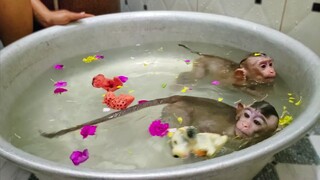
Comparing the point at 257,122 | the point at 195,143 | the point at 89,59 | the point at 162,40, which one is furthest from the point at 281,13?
the point at 89,59

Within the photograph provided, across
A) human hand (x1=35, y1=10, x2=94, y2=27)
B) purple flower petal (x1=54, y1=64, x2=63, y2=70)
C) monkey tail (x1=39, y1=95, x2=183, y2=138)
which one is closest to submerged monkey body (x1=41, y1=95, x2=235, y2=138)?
monkey tail (x1=39, y1=95, x2=183, y2=138)

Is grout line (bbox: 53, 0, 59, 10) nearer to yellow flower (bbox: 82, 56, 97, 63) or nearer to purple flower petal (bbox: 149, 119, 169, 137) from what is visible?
yellow flower (bbox: 82, 56, 97, 63)

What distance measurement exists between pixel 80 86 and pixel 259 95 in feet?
2.70

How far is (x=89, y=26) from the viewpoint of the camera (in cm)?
176

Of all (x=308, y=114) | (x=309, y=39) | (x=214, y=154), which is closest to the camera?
(x=308, y=114)

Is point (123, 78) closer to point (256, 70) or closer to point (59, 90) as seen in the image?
point (59, 90)

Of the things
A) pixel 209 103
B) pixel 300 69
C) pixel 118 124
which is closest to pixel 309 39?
pixel 300 69

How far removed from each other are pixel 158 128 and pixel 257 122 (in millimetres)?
402

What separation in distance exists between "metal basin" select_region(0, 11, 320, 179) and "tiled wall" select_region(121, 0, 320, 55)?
0.09 m

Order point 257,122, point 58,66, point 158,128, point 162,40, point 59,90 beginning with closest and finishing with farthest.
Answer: point 257,122, point 158,128, point 59,90, point 58,66, point 162,40

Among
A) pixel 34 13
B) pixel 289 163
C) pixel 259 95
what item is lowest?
pixel 289 163

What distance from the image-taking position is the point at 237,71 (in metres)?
1.51

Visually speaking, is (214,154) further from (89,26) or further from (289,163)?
(89,26)

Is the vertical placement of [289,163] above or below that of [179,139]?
below
